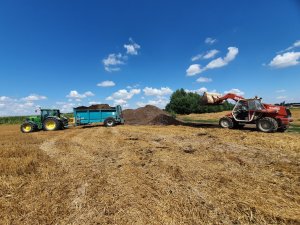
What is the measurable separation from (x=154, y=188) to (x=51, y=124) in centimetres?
1719

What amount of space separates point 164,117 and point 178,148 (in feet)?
48.8

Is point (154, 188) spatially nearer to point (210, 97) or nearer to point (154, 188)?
point (154, 188)

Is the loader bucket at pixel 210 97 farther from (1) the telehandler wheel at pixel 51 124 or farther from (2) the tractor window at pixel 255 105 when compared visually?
(1) the telehandler wheel at pixel 51 124

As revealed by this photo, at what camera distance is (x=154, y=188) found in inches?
196

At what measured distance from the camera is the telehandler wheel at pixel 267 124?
44.2 feet

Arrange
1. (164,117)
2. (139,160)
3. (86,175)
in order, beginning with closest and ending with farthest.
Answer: (86,175)
(139,160)
(164,117)

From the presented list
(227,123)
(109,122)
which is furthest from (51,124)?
(227,123)

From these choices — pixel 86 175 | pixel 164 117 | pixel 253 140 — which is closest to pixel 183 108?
pixel 164 117

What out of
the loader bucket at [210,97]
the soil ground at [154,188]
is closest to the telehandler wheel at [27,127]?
the soil ground at [154,188]

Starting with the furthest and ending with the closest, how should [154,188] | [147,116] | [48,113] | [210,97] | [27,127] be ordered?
1. [147,116]
2. [48,113]
3. [27,127]
4. [210,97]
5. [154,188]

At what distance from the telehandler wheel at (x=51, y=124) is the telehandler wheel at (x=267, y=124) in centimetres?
1612

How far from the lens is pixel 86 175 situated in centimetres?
607

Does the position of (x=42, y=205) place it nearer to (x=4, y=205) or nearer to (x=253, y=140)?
(x=4, y=205)

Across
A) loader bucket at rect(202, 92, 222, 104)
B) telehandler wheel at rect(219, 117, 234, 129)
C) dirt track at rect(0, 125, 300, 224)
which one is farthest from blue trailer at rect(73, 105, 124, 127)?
dirt track at rect(0, 125, 300, 224)
